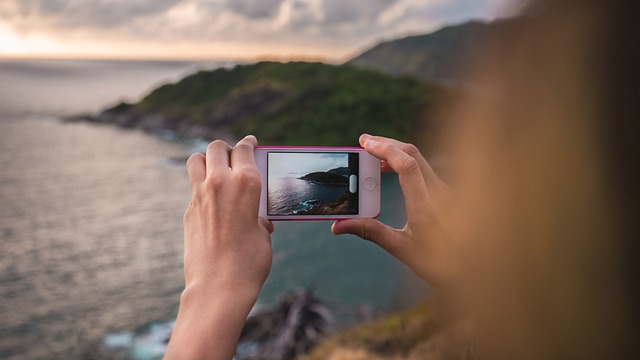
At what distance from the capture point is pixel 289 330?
6.61 m

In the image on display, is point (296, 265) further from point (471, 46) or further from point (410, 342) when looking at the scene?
point (471, 46)

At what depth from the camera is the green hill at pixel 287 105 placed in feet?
63.2

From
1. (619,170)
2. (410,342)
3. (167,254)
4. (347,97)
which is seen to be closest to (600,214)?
(619,170)

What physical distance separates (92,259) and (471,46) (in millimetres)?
15750

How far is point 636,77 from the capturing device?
0.89 feet

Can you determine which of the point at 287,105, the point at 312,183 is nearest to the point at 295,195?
the point at 312,183

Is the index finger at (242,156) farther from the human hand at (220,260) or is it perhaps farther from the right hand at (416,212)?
the right hand at (416,212)

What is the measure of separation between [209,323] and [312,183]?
0.38m

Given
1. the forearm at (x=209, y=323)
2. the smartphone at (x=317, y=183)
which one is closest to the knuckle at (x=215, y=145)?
the forearm at (x=209, y=323)

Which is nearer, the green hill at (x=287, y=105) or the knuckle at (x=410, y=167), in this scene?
the knuckle at (x=410, y=167)

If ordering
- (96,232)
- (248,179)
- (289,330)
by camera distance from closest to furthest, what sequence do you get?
(248,179)
(289,330)
(96,232)

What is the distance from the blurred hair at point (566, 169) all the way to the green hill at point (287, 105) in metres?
17.6

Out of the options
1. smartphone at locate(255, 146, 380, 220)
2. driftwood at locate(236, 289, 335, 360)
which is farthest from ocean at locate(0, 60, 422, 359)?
smartphone at locate(255, 146, 380, 220)

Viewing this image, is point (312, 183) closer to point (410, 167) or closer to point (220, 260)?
point (410, 167)
